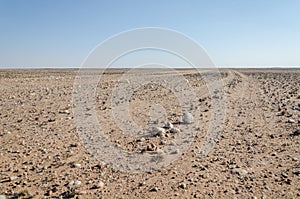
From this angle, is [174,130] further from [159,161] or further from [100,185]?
[100,185]

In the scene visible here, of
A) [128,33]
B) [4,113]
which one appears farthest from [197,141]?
[4,113]

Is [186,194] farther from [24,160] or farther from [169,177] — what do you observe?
[24,160]

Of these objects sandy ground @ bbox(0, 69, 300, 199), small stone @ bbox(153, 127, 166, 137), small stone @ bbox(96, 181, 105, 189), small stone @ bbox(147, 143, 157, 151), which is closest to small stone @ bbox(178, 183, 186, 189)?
sandy ground @ bbox(0, 69, 300, 199)

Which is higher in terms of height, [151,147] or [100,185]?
[151,147]

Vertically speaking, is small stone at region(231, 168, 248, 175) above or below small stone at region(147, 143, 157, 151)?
below

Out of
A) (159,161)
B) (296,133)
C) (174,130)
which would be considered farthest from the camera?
(174,130)

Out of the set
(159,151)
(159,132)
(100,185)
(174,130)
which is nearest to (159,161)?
(159,151)

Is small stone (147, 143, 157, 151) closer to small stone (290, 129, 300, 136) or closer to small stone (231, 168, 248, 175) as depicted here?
small stone (231, 168, 248, 175)

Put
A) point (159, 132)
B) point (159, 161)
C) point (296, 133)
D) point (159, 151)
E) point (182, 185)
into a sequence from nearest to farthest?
point (182, 185), point (159, 161), point (159, 151), point (296, 133), point (159, 132)

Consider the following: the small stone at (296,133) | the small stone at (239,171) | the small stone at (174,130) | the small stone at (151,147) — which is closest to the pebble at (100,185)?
the small stone at (151,147)

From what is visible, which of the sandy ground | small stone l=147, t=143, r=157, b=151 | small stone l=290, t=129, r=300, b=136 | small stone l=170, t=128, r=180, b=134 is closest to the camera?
the sandy ground

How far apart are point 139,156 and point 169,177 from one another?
36.7 inches

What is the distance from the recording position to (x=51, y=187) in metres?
3.90

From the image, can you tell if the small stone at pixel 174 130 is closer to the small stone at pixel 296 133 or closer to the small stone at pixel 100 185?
the small stone at pixel 296 133
